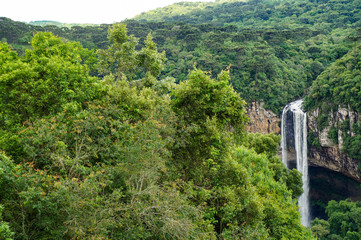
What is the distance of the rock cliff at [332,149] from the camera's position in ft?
119

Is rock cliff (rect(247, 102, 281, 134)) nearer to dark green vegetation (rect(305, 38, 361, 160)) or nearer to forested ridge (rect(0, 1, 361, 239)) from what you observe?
dark green vegetation (rect(305, 38, 361, 160))

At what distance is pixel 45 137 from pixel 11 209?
1691 millimetres

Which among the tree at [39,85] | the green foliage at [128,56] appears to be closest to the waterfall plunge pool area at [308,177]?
the green foliage at [128,56]

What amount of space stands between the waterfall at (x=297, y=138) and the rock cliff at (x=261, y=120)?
2046 mm

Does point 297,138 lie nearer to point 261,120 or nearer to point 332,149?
point 332,149

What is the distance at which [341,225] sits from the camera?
29047 millimetres

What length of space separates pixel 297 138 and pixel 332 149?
5141 mm

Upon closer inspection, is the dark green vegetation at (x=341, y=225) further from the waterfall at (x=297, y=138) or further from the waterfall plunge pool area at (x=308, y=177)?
the waterfall at (x=297, y=138)

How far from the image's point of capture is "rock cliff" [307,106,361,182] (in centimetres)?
A: 3634

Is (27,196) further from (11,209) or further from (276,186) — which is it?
(276,186)

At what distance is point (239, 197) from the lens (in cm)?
1052

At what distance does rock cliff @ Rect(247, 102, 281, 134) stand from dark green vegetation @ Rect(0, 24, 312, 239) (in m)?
33.0

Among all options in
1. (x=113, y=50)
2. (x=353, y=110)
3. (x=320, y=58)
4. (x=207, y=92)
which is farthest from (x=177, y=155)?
(x=320, y=58)

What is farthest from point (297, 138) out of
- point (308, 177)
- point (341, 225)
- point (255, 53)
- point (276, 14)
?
point (276, 14)
